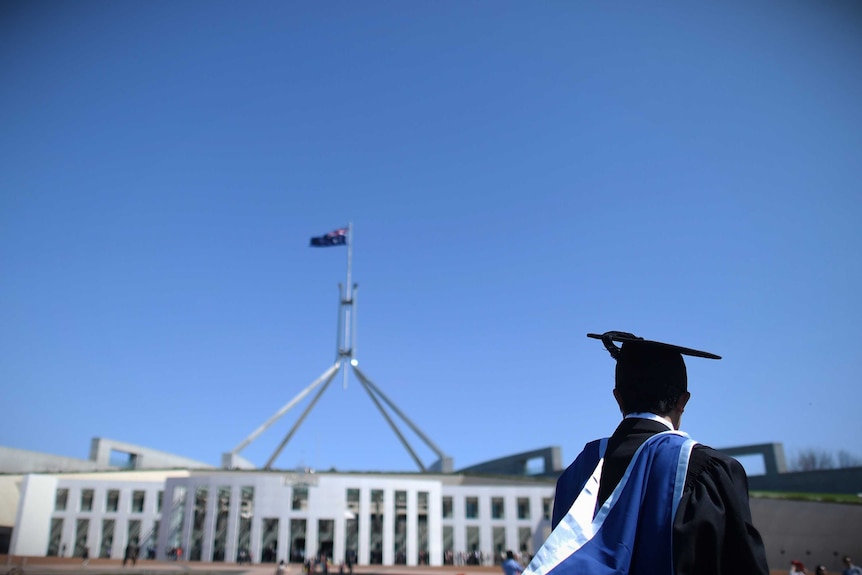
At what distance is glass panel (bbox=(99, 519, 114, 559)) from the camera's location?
33.8 meters

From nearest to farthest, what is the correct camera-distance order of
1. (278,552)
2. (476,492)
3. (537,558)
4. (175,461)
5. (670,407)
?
(537,558) → (670,407) → (278,552) → (476,492) → (175,461)

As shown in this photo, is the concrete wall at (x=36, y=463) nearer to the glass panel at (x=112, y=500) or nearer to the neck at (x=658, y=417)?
the glass panel at (x=112, y=500)

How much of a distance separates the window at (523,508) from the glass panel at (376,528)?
7343 mm

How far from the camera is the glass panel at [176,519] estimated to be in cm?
3138

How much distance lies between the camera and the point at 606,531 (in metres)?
1.51

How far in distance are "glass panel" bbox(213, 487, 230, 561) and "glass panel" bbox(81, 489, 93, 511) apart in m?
8.27

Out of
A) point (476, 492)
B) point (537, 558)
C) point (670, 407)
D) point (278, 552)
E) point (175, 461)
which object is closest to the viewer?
point (537, 558)

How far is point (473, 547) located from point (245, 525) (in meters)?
11.6

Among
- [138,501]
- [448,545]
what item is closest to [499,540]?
[448,545]

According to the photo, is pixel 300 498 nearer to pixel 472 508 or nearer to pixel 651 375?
pixel 472 508

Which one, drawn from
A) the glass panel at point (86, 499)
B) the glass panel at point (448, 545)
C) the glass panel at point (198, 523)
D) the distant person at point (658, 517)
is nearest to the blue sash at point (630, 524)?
the distant person at point (658, 517)

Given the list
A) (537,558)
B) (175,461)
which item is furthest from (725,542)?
(175,461)

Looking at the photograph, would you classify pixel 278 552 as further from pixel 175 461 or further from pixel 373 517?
pixel 175 461

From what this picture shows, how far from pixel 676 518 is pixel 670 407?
450mm
